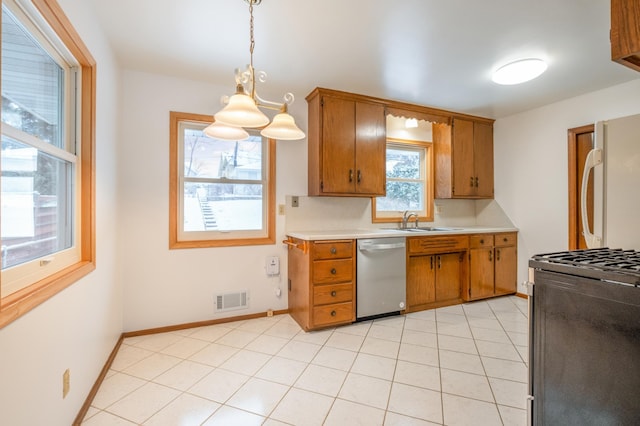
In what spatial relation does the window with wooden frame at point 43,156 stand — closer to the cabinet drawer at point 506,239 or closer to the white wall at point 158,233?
the white wall at point 158,233

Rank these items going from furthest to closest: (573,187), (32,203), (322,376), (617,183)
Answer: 1. (573,187)
2. (322,376)
3. (617,183)
4. (32,203)

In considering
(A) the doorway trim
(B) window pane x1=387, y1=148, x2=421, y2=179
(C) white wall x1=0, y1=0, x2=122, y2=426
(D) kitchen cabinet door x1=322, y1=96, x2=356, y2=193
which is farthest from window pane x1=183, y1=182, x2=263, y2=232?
(A) the doorway trim

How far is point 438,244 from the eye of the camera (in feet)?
10.5

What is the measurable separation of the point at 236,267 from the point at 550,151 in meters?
3.80

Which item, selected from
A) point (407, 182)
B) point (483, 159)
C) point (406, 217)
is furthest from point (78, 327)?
point (483, 159)

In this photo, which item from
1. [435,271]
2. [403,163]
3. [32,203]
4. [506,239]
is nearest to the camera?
[32,203]

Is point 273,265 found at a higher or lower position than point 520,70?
lower

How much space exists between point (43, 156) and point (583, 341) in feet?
7.65

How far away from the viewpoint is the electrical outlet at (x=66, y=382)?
1346mm

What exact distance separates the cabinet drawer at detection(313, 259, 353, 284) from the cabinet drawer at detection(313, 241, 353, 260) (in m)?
0.05

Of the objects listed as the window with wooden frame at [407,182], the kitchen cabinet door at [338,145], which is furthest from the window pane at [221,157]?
the window with wooden frame at [407,182]

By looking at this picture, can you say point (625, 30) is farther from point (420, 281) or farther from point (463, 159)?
point (463, 159)

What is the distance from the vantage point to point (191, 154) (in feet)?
9.18

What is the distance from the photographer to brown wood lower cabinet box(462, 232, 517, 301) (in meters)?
3.41
